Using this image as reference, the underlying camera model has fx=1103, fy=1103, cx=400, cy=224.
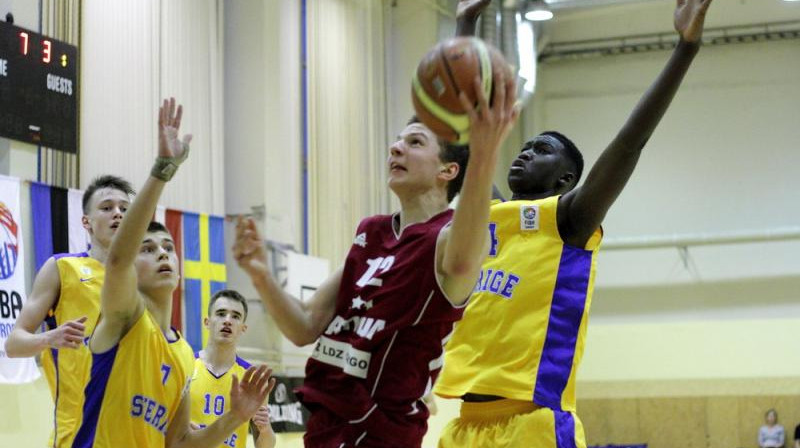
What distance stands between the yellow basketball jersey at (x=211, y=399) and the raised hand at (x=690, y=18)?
14.2 feet

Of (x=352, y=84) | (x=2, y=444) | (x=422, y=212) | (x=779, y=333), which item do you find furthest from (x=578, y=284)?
(x=779, y=333)

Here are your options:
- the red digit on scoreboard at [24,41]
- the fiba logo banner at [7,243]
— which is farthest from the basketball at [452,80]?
the red digit on scoreboard at [24,41]

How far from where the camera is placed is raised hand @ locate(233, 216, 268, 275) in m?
3.35

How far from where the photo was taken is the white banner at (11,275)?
30.5ft

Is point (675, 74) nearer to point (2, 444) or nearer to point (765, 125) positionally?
point (2, 444)

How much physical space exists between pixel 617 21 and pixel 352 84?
7.13 meters

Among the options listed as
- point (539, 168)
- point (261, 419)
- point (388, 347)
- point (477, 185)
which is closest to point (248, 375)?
point (388, 347)

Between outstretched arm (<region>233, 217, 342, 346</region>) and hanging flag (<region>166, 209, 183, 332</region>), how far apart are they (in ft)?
27.0

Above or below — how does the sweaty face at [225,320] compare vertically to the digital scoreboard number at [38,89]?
below

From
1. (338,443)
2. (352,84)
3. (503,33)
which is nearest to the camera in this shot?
(338,443)

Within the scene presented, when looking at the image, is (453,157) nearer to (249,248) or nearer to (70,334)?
(249,248)

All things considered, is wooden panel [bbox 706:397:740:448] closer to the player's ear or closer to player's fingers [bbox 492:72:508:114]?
the player's ear

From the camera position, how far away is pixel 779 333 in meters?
18.5

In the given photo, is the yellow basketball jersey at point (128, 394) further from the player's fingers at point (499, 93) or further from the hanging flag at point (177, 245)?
the hanging flag at point (177, 245)
